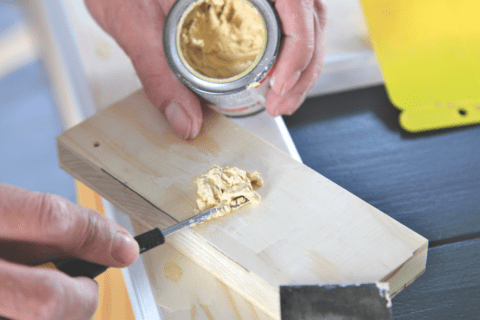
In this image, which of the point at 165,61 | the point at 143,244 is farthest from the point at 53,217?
the point at 165,61

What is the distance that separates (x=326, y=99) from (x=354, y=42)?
0.19 metres

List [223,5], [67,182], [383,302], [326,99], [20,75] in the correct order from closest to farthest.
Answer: [383,302], [223,5], [326,99], [67,182], [20,75]

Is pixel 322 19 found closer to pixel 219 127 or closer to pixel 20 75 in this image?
pixel 219 127

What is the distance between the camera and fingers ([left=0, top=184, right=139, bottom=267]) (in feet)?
1.66

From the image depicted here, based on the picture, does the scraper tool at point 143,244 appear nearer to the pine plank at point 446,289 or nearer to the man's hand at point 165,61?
the man's hand at point 165,61

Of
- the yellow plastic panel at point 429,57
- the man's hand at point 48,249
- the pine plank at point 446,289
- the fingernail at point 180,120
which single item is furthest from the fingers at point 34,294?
the yellow plastic panel at point 429,57

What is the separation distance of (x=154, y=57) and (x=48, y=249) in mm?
426

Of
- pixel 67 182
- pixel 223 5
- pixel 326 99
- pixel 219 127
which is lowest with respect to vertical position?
pixel 67 182

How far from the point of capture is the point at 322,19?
0.93 meters

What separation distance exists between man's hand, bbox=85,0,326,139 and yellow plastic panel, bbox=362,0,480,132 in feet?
0.62

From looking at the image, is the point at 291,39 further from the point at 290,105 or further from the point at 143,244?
the point at 143,244

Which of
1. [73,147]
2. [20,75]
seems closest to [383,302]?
[73,147]

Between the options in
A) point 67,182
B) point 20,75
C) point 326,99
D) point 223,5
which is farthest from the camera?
point 20,75

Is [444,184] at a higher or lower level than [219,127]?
lower
